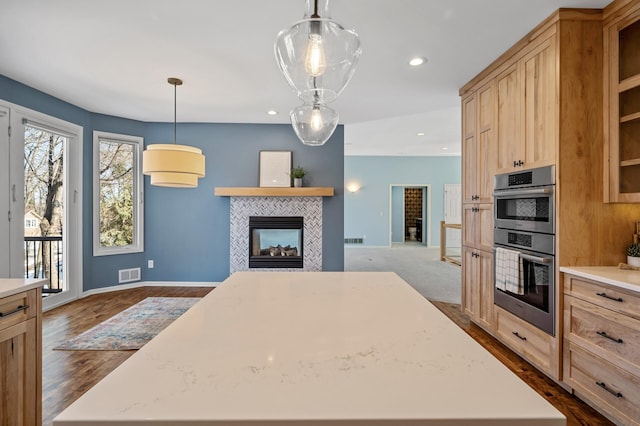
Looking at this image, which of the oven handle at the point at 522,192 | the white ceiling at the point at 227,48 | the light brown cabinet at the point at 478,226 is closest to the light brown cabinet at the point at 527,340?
the light brown cabinet at the point at 478,226

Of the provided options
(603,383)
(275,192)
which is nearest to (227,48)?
(275,192)

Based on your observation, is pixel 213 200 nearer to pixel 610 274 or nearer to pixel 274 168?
pixel 274 168

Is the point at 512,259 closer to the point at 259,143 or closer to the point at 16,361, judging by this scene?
the point at 16,361

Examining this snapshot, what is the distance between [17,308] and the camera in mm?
1515

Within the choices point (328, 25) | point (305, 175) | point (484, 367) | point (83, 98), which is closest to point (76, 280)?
point (83, 98)

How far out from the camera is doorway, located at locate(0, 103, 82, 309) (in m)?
3.27

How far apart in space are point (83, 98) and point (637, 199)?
17.2 ft

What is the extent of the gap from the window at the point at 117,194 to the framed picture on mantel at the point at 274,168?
6.07 feet

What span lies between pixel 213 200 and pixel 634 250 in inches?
184

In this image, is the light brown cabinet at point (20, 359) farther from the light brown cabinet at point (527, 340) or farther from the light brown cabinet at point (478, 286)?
the light brown cabinet at point (478, 286)

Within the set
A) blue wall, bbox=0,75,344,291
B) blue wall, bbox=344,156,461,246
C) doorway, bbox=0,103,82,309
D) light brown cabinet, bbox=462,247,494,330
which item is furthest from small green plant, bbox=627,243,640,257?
blue wall, bbox=344,156,461,246

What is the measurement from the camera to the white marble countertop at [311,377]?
1.80 feet

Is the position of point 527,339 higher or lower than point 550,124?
lower

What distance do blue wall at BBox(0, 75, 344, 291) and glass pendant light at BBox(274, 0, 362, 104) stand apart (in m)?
3.69
